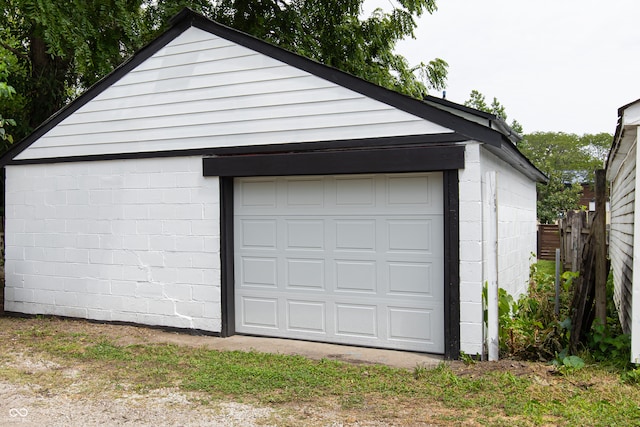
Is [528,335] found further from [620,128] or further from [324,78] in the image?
[324,78]

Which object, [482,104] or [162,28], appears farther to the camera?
[482,104]

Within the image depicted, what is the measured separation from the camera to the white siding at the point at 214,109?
7062mm

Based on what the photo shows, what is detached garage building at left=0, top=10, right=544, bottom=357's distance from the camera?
668 cm

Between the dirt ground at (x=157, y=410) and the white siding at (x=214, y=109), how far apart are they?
317 cm

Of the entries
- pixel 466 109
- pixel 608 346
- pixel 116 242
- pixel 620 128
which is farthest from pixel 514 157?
pixel 116 242

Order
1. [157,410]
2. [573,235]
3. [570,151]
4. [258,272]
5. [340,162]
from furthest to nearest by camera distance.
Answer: [570,151]
[573,235]
[258,272]
[340,162]
[157,410]

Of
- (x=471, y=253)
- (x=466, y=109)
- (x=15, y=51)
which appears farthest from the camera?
(x=15, y=51)

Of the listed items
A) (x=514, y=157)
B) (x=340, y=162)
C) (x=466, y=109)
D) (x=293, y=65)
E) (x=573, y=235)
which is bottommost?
(x=573, y=235)

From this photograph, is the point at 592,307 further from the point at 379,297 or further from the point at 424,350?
the point at 379,297

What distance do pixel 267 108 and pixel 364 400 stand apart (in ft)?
12.9

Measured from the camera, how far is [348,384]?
570 cm

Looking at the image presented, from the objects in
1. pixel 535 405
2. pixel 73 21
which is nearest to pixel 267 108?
pixel 535 405

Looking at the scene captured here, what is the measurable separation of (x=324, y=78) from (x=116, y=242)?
3992 mm

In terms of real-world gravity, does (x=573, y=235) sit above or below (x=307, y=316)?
above
